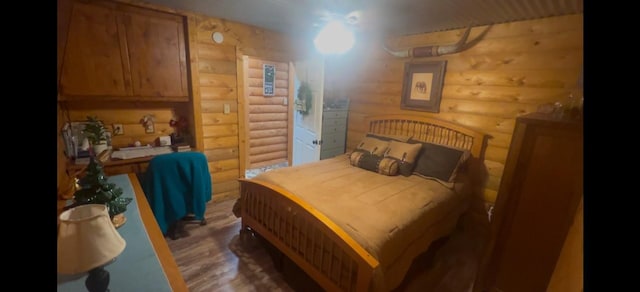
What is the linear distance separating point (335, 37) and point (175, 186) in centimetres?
207

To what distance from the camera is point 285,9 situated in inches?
93.0

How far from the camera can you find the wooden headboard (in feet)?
8.44

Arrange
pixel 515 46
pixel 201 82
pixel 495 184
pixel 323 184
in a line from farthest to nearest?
pixel 201 82
pixel 495 184
pixel 515 46
pixel 323 184

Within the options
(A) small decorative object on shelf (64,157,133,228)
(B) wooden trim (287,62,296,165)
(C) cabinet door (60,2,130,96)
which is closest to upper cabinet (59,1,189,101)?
(C) cabinet door (60,2,130,96)

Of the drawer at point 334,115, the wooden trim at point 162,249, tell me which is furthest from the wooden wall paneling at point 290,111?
the wooden trim at point 162,249

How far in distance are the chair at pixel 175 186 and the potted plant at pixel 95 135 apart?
44 cm

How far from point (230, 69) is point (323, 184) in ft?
6.20

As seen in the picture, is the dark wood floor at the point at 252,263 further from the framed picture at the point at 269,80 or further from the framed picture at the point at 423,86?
the framed picture at the point at 269,80

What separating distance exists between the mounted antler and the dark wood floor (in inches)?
76.2

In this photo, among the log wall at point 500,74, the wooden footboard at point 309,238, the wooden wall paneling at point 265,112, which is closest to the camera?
the wooden footboard at point 309,238

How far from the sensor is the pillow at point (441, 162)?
241 centimetres
